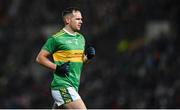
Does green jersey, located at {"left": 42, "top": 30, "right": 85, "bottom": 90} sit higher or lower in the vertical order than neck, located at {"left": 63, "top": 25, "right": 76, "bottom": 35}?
lower

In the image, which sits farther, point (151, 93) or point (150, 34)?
point (150, 34)

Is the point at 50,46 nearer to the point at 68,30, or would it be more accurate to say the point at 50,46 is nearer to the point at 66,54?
the point at 66,54

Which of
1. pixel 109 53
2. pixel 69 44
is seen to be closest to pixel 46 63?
pixel 69 44

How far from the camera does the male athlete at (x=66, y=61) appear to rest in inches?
480

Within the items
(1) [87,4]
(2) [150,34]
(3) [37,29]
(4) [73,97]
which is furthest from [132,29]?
(4) [73,97]

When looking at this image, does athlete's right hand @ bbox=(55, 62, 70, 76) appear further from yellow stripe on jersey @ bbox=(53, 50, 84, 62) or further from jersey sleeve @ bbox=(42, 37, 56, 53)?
jersey sleeve @ bbox=(42, 37, 56, 53)

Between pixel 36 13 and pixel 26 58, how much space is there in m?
2.06

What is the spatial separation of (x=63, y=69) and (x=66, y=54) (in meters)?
0.35

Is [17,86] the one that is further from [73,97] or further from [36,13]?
[73,97]

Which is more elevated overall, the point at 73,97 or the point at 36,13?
the point at 73,97

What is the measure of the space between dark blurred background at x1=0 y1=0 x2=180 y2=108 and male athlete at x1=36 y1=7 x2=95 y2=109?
23.3ft

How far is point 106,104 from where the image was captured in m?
21.0

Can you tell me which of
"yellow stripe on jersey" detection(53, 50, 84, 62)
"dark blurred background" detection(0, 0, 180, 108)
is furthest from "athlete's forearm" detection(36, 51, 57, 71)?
"dark blurred background" detection(0, 0, 180, 108)

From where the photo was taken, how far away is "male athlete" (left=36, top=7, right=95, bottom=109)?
12195 mm
